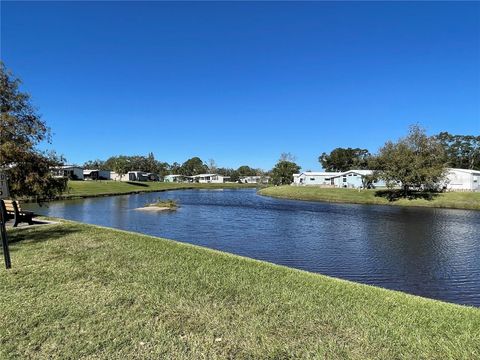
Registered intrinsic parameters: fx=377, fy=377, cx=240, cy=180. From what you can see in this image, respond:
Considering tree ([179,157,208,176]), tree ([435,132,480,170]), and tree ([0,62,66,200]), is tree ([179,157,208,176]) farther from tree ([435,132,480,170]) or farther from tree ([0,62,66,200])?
tree ([0,62,66,200])

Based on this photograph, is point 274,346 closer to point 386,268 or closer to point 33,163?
point 386,268

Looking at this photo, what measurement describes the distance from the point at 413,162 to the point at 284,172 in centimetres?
4915

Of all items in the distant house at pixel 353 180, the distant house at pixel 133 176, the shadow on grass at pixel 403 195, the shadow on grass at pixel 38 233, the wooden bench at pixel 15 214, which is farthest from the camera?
the distant house at pixel 133 176

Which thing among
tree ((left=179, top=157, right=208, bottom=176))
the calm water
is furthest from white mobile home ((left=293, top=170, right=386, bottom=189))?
tree ((left=179, top=157, right=208, bottom=176))

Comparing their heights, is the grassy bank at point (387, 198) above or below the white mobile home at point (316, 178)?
below

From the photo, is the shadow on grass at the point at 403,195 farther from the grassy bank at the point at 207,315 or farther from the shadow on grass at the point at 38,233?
the grassy bank at the point at 207,315

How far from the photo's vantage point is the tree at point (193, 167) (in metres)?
162

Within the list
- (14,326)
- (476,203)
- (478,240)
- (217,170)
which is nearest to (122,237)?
(14,326)

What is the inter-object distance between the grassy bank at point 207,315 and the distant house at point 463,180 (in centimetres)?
6548

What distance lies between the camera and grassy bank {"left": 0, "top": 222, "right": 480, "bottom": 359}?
178 inches

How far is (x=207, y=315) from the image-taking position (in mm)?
5508

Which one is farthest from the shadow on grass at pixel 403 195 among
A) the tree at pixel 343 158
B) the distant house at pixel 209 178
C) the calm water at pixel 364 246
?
the distant house at pixel 209 178

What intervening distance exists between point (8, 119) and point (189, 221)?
16.5m

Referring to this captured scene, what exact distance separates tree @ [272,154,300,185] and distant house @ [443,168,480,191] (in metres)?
44.1
